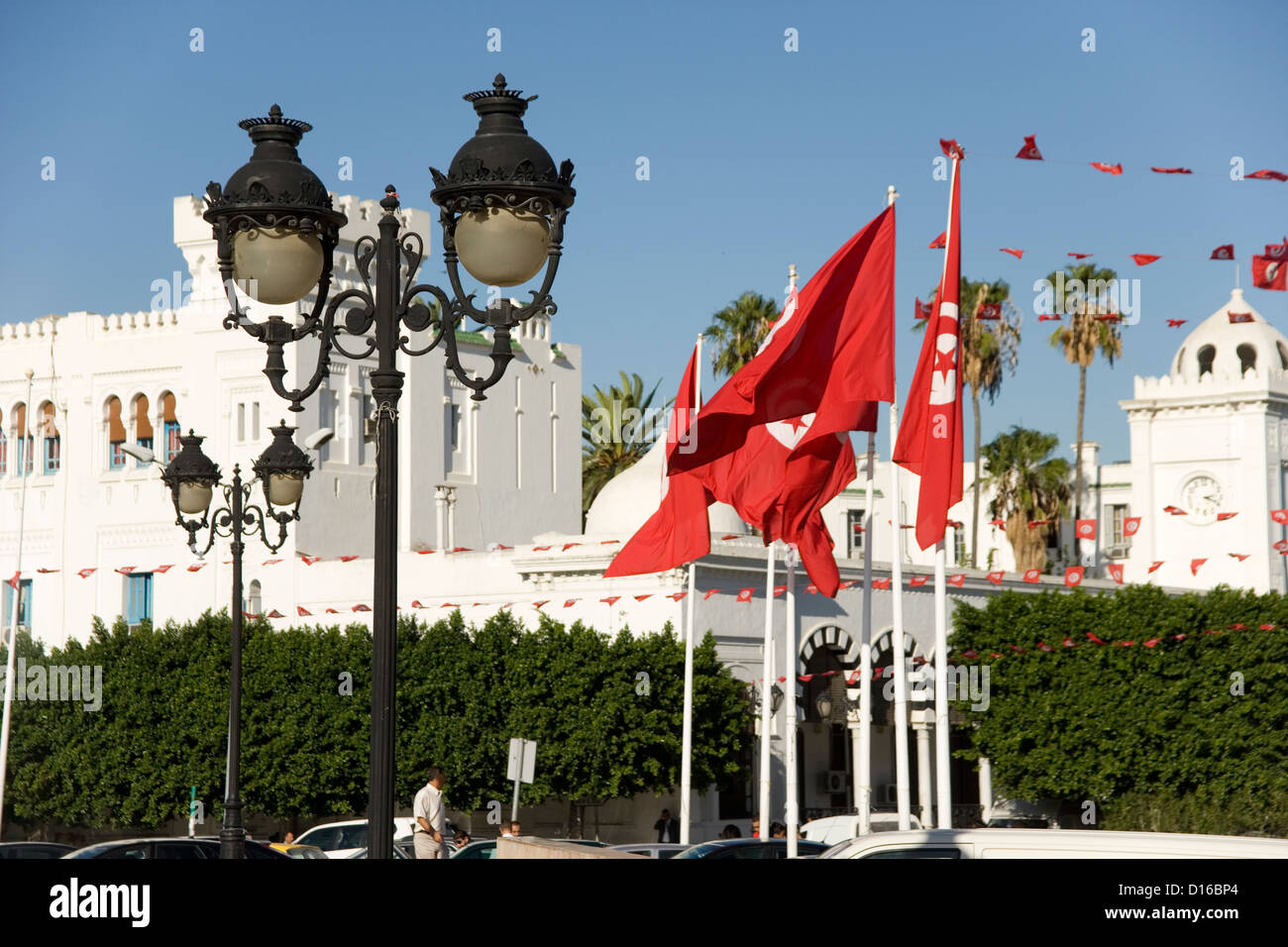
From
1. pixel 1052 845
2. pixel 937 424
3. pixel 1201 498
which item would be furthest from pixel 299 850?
pixel 1201 498

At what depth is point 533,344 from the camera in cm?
5956

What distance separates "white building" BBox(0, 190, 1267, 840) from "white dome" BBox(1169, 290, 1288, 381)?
91 millimetres

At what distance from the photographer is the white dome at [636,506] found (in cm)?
4403

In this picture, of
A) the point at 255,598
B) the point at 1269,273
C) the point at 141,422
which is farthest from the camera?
the point at 141,422

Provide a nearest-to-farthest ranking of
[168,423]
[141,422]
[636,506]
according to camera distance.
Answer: [636,506]
[168,423]
[141,422]

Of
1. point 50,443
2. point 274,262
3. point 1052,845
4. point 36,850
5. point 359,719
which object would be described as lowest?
point 36,850

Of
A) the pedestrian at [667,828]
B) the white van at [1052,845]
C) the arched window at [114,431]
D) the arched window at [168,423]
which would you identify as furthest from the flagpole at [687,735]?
the white van at [1052,845]

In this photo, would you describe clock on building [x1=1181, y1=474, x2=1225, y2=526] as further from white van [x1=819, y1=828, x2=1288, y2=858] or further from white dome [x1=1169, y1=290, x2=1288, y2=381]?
white van [x1=819, y1=828, x2=1288, y2=858]

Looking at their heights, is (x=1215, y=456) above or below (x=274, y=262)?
above

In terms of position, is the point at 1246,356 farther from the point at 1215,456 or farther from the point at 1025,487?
the point at 1025,487

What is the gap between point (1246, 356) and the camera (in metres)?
62.7

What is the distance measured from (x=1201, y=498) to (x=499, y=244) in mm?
54946

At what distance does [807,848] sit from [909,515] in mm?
41427
